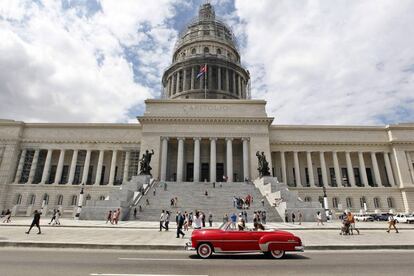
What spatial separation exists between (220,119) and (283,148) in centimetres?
1402

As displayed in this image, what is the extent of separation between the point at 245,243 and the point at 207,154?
141 ft

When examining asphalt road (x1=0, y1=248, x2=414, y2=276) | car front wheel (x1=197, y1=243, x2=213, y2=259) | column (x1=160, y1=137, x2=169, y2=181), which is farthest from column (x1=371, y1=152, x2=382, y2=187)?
car front wheel (x1=197, y1=243, x2=213, y2=259)

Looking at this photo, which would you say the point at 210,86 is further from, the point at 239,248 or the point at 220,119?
the point at 239,248

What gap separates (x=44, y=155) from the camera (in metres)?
53.1

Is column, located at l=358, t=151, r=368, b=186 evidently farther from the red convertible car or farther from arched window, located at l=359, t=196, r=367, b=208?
the red convertible car

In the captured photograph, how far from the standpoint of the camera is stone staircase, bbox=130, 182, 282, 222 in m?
28.9

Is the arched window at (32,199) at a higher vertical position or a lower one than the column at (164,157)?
lower

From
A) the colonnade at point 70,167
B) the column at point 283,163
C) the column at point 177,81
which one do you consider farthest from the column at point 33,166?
the column at point 283,163

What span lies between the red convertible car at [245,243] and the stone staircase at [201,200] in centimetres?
1853

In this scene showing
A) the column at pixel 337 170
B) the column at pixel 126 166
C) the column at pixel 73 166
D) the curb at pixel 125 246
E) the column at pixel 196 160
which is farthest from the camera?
the column at pixel 126 166

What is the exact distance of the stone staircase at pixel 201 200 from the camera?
28859 mm

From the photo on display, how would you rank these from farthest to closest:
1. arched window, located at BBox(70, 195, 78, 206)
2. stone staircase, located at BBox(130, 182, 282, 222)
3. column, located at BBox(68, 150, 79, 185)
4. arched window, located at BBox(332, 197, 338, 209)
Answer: column, located at BBox(68, 150, 79, 185) < arched window, located at BBox(332, 197, 338, 209) < arched window, located at BBox(70, 195, 78, 206) < stone staircase, located at BBox(130, 182, 282, 222)

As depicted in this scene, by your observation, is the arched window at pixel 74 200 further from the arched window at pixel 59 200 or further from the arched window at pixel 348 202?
the arched window at pixel 348 202

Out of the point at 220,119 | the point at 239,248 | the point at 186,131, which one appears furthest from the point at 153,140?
the point at 239,248
